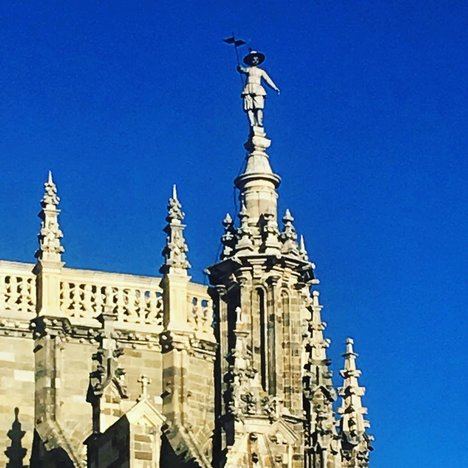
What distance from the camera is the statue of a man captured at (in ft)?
200

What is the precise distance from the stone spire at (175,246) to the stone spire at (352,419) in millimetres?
5724

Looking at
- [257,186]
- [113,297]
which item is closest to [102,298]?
[113,297]

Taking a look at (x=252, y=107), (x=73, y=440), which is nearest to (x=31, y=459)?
(x=73, y=440)

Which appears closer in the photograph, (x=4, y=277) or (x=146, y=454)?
(x=146, y=454)

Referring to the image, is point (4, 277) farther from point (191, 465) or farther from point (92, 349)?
point (191, 465)

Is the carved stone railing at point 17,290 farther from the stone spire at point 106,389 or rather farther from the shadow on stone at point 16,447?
the stone spire at point 106,389

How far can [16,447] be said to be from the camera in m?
55.8

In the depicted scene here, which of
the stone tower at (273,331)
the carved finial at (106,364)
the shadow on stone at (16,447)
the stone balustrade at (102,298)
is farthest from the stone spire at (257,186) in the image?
the shadow on stone at (16,447)

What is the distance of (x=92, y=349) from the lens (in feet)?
188

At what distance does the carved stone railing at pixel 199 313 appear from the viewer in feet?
193

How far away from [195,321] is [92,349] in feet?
9.43

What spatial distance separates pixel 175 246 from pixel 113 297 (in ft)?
6.45

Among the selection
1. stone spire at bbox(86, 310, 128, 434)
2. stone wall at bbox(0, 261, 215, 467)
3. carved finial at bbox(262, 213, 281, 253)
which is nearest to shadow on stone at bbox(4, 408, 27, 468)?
stone wall at bbox(0, 261, 215, 467)

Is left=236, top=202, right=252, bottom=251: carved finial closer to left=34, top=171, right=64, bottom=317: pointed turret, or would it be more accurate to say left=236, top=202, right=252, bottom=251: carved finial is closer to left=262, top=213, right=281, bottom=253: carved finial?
left=262, top=213, right=281, bottom=253: carved finial
